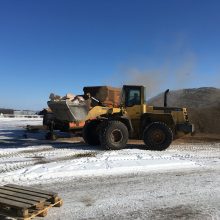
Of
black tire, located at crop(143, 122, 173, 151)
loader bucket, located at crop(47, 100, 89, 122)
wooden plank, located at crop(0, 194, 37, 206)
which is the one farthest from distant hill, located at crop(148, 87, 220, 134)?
wooden plank, located at crop(0, 194, 37, 206)

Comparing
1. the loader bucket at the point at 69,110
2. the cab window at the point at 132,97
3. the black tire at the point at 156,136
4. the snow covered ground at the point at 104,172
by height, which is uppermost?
the cab window at the point at 132,97

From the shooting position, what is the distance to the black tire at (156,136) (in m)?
13.9

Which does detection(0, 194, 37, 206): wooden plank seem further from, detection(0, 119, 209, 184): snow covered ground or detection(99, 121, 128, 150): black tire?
detection(99, 121, 128, 150): black tire

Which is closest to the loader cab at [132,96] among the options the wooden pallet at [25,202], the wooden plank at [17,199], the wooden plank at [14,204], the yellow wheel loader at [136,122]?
the yellow wheel loader at [136,122]

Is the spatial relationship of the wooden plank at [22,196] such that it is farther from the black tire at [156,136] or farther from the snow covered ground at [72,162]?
the black tire at [156,136]

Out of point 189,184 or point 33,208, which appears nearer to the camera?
point 33,208

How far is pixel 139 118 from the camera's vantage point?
1423cm

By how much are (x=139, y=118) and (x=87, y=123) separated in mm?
2036

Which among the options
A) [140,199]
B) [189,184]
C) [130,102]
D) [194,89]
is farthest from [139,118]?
[194,89]

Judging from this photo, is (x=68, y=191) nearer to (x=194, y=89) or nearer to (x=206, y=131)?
(x=206, y=131)

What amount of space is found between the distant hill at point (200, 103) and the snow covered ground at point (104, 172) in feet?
25.0

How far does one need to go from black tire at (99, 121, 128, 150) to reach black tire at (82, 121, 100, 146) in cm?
138

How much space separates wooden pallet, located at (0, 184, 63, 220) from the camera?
572 centimetres

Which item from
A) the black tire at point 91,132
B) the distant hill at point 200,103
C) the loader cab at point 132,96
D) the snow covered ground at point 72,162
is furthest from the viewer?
the distant hill at point 200,103
